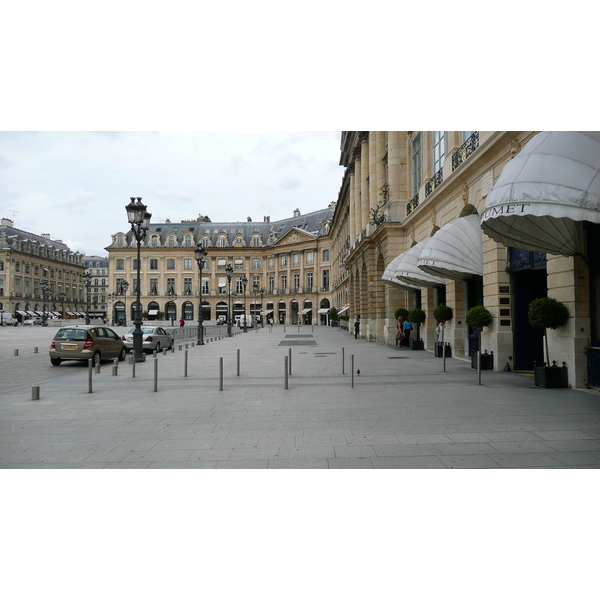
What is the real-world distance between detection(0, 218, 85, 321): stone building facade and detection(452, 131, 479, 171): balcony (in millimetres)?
81660

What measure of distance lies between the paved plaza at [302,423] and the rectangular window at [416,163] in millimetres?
14970

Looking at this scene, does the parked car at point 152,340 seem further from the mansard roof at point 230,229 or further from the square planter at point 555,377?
the mansard roof at point 230,229

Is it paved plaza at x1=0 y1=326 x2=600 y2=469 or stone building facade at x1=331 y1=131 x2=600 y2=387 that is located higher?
stone building facade at x1=331 y1=131 x2=600 y2=387

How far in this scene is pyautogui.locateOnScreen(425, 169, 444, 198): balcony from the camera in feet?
68.3

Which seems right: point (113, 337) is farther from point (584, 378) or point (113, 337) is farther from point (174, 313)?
point (174, 313)

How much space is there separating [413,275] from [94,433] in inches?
631

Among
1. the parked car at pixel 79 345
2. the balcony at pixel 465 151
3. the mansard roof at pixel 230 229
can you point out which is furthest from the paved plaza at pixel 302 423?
the mansard roof at pixel 230 229

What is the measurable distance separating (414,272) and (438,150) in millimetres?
5951

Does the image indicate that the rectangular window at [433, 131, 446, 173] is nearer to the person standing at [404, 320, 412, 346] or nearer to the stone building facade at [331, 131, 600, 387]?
the stone building facade at [331, 131, 600, 387]

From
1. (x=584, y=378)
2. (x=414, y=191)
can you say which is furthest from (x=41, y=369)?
(x=414, y=191)

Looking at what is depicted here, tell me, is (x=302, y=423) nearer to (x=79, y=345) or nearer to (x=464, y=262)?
(x=464, y=262)

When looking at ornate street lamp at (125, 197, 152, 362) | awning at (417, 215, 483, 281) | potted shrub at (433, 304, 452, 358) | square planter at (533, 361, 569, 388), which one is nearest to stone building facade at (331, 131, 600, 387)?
awning at (417, 215, 483, 281)

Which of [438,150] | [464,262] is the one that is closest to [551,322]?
[464,262]

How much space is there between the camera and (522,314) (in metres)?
14.2
